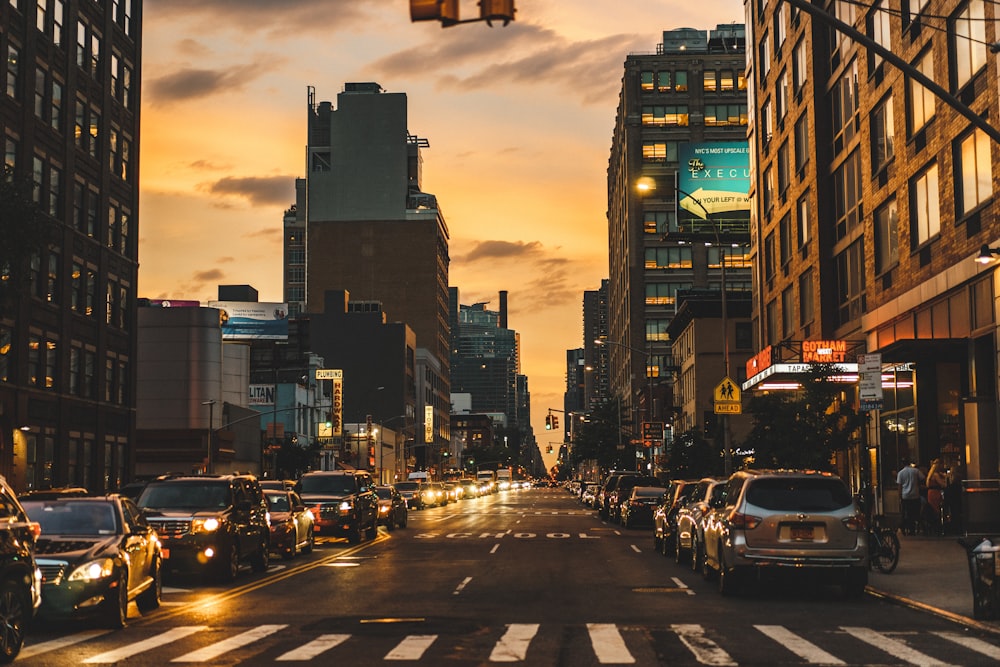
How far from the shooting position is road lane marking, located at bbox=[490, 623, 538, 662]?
41.7ft

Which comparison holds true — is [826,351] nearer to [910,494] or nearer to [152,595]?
[910,494]

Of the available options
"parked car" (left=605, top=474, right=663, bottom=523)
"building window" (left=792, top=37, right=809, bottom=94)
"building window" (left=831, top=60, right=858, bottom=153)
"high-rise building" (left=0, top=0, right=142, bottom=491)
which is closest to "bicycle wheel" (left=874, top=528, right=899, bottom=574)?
"parked car" (left=605, top=474, right=663, bottom=523)

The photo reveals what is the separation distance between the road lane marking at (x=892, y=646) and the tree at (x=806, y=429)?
18.2m

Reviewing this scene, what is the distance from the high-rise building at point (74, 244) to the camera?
5003cm

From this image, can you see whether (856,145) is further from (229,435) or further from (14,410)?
(229,435)

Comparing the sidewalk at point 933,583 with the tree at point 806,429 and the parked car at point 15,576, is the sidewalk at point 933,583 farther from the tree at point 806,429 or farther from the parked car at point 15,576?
the parked car at point 15,576

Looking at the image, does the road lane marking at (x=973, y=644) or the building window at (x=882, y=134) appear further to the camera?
the building window at (x=882, y=134)

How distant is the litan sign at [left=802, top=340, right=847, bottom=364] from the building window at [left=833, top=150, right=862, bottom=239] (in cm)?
715

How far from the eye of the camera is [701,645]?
13.6 meters

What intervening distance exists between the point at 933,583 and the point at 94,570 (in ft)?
44.1

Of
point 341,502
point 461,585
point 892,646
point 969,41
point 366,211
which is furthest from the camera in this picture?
point 366,211

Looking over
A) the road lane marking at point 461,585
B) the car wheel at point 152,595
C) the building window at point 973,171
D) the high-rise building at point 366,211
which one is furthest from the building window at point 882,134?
the high-rise building at point 366,211

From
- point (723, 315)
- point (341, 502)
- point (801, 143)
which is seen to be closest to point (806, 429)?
point (723, 315)

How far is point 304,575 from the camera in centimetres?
2412
